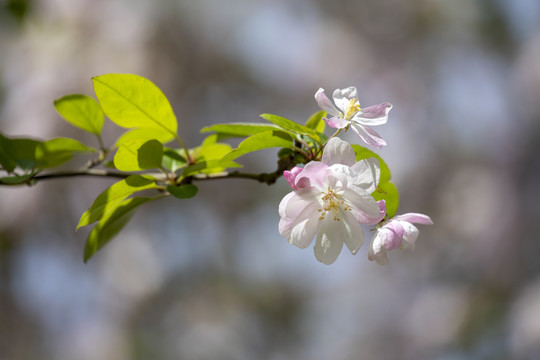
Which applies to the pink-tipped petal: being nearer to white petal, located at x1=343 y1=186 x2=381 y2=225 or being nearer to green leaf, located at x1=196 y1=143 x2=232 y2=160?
white petal, located at x1=343 y1=186 x2=381 y2=225

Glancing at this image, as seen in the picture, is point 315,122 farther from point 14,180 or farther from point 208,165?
point 14,180

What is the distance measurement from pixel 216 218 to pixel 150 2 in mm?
1583

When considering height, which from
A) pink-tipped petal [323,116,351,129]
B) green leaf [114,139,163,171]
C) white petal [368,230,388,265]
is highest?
pink-tipped petal [323,116,351,129]

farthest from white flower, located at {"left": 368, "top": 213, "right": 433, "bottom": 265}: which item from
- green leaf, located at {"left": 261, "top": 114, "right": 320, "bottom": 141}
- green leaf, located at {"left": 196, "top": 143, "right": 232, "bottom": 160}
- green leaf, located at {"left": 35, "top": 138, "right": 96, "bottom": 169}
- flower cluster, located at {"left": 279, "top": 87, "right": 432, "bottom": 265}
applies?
green leaf, located at {"left": 35, "top": 138, "right": 96, "bottom": 169}

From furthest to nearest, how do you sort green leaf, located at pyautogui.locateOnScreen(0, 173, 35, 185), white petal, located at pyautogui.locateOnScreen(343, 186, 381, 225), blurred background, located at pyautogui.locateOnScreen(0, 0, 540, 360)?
blurred background, located at pyautogui.locateOnScreen(0, 0, 540, 360), green leaf, located at pyautogui.locateOnScreen(0, 173, 35, 185), white petal, located at pyautogui.locateOnScreen(343, 186, 381, 225)

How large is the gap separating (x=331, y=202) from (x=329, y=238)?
0.10 ft

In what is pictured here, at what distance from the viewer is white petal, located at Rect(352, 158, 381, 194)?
384 mm

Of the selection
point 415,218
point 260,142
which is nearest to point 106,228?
point 260,142

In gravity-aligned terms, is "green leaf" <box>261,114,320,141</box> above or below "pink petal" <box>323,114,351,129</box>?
below

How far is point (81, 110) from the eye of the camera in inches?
22.8

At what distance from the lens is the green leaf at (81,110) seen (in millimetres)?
563

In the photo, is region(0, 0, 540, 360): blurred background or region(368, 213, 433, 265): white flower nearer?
region(368, 213, 433, 265): white flower

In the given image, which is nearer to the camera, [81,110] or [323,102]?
[323,102]

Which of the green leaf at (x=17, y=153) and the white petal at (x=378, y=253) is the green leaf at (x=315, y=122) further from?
the green leaf at (x=17, y=153)
